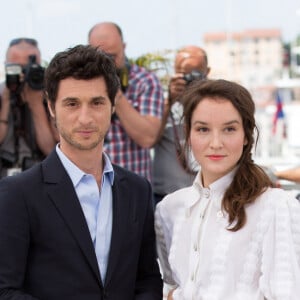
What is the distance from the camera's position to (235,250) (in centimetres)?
201

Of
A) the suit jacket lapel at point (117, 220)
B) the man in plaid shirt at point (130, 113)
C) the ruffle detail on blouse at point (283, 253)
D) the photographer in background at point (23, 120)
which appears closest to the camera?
the ruffle detail on blouse at point (283, 253)

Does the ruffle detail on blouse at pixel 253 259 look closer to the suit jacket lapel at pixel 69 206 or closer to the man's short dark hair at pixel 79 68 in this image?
the suit jacket lapel at pixel 69 206

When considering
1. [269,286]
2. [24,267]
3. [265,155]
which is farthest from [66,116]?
[265,155]

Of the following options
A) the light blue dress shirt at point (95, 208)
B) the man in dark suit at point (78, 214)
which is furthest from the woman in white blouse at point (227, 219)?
the light blue dress shirt at point (95, 208)

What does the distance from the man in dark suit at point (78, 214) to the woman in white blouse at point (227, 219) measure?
0.49 feet

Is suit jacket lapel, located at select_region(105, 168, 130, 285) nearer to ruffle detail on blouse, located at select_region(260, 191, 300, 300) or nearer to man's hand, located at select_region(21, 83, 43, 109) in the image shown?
ruffle detail on blouse, located at select_region(260, 191, 300, 300)

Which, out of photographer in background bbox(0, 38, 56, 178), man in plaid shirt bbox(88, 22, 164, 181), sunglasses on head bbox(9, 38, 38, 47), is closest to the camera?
photographer in background bbox(0, 38, 56, 178)

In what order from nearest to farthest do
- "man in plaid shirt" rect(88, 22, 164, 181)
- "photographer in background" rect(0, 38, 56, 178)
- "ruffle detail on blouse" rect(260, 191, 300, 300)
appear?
"ruffle detail on blouse" rect(260, 191, 300, 300), "photographer in background" rect(0, 38, 56, 178), "man in plaid shirt" rect(88, 22, 164, 181)

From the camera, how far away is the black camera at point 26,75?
3.45m

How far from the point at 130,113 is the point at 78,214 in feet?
4.91

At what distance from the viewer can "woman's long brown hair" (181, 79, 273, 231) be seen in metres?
2.06

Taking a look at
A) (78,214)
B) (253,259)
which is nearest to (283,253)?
(253,259)

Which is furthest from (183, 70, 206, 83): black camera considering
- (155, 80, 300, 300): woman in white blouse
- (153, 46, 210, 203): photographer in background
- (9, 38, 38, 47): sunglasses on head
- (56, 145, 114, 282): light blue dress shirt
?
(56, 145, 114, 282): light blue dress shirt

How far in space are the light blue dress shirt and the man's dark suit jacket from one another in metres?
0.03
